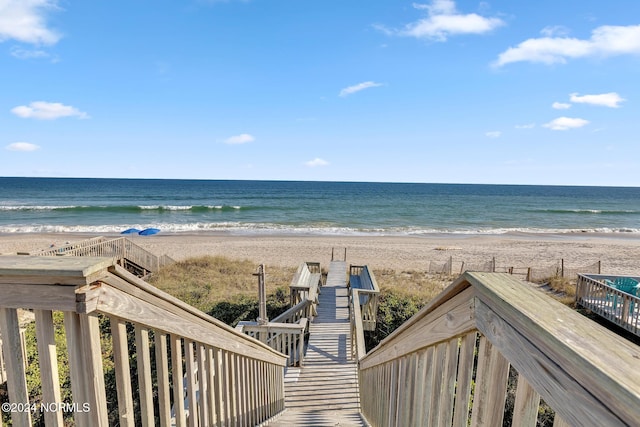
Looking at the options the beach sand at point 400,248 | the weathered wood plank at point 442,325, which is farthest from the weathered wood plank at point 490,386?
the beach sand at point 400,248

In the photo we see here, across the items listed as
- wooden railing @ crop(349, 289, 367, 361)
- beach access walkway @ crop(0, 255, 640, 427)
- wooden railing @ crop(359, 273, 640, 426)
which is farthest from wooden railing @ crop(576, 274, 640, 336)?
wooden railing @ crop(359, 273, 640, 426)

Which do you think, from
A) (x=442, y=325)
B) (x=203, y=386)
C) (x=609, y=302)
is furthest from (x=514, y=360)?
(x=609, y=302)

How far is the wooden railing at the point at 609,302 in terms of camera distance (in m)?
8.71

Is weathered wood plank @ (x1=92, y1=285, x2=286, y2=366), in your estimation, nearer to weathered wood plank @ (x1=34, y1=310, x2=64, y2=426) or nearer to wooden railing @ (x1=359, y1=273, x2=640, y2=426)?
weathered wood plank @ (x1=34, y1=310, x2=64, y2=426)

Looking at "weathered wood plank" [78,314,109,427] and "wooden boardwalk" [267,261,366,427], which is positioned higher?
"weathered wood plank" [78,314,109,427]

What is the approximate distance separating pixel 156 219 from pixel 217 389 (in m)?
38.4

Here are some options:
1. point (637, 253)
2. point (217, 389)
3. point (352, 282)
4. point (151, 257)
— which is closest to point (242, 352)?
point (217, 389)

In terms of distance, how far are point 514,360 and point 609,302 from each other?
458 inches

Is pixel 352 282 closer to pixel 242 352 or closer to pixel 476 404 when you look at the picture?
pixel 242 352

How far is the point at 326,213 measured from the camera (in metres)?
45.1

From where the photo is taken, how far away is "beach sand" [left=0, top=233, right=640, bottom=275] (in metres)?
20.5

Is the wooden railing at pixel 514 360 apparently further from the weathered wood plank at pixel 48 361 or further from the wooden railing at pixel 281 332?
the wooden railing at pixel 281 332

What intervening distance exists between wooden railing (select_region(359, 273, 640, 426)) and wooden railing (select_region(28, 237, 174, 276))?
527 inches

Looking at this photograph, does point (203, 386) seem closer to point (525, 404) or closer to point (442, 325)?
point (442, 325)
